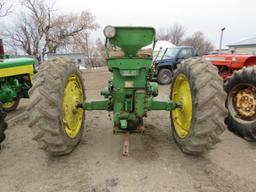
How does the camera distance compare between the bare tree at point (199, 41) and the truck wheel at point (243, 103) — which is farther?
the bare tree at point (199, 41)

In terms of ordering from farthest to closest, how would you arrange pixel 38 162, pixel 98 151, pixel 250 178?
1. pixel 98 151
2. pixel 38 162
3. pixel 250 178

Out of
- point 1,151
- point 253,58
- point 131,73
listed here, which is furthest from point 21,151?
point 253,58

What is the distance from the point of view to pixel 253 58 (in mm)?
5578

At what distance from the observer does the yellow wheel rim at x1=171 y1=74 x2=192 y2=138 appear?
3400mm

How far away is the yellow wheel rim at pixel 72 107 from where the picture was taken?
11.0 ft

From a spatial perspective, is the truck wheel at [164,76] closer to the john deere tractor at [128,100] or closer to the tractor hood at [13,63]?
the tractor hood at [13,63]

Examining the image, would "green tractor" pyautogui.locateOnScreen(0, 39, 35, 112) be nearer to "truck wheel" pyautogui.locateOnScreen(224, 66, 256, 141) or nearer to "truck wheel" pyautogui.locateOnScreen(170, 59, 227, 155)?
"truck wheel" pyautogui.locateOnScreen(170, 59, 227, 155)

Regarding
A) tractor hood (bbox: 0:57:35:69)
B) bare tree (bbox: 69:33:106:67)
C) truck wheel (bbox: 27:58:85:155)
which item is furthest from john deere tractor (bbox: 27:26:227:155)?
bare tree (bbox: 69:33:106:67)

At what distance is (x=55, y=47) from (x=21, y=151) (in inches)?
1262

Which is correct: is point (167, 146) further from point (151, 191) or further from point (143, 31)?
point (143, 31)

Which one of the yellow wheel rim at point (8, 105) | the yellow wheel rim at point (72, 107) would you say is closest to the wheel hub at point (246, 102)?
the yellow wheel rim at point (72, 107)

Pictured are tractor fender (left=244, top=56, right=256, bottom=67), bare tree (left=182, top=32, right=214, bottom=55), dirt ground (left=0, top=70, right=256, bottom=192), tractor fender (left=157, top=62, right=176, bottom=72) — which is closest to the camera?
dirt ground (left=0, top=70, right=256, bottom=192)

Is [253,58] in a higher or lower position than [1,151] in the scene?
higher

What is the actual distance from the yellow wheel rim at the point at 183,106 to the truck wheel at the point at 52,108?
162 cm
